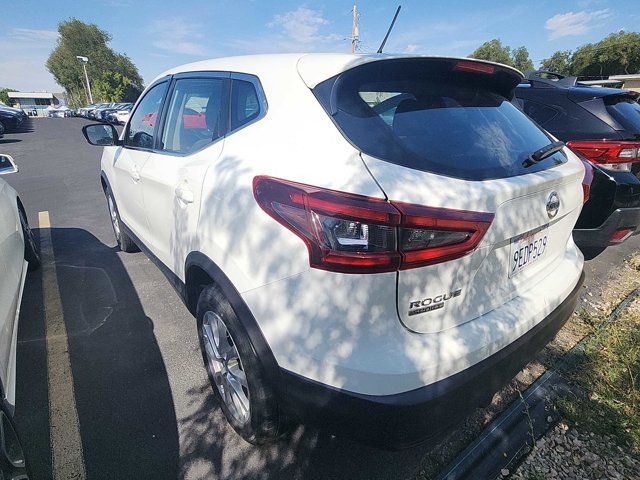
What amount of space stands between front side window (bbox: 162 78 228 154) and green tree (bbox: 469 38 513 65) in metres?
65.9

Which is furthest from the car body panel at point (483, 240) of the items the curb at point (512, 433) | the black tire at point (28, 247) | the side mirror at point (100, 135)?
the black tire at point (28, 247)

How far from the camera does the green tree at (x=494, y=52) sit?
191ft

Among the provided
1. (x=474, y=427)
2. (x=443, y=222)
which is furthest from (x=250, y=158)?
(x=474, y=427)

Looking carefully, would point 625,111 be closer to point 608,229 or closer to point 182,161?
point 608,229

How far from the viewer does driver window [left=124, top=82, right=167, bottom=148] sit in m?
2.96

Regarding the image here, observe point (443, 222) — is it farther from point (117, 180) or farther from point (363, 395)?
point (117, 180)

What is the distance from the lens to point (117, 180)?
3621mm

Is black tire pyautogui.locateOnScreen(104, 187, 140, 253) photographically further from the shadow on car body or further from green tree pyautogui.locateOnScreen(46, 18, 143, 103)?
green tree pyautogui.locateOnScreen(46, 18, 143, 103)

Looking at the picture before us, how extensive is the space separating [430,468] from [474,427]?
39cm

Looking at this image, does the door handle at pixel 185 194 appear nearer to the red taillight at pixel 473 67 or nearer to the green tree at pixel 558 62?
the red taillight at pixel 473 67

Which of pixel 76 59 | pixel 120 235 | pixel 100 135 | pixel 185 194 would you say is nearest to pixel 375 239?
pixel 185 194

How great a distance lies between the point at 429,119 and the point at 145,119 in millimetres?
2570

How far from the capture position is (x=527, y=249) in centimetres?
173

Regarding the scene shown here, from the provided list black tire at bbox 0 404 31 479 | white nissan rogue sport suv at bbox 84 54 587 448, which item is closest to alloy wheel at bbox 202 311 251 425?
white nissan rogue sport suv at bbox 84 54 587 448
